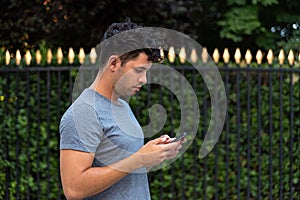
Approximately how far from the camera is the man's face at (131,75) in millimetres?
2107

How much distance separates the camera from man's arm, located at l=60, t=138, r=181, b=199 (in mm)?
1990

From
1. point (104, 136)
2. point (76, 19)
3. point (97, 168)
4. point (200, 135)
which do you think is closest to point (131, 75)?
point (104, 136)

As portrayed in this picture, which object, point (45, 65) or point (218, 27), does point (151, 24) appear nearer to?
point (218, 27)

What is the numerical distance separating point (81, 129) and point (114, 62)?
9.8 inches

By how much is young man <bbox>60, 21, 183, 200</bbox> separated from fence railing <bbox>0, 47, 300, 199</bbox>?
10.7ft

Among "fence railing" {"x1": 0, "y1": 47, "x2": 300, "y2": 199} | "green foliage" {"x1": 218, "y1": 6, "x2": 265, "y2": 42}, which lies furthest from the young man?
"green foliage" {"x1": 218, "y1": 6, "x2": 265, "y2": 42}

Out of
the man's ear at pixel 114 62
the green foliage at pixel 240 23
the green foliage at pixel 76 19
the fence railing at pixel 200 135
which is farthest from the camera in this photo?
the green foliage at pixel 240 23

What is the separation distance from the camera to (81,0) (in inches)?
375

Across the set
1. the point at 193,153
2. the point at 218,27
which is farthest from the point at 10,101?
the point at 218,27

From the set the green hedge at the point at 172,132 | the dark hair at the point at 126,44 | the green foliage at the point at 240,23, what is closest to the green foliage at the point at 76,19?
the green foliage at the point at 240,23

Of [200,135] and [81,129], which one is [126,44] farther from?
[200,135]

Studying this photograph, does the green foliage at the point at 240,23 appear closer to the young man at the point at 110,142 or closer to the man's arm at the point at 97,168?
the young man at the point at 110,142

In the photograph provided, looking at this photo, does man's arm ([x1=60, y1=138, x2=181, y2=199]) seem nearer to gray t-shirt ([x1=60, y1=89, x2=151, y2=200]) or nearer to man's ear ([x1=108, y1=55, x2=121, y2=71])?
gray t-shirt ([x1=60, y1=89, x2=151, y2=200])

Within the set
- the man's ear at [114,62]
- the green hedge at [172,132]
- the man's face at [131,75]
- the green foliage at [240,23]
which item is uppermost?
the green foliage at [240,23]
